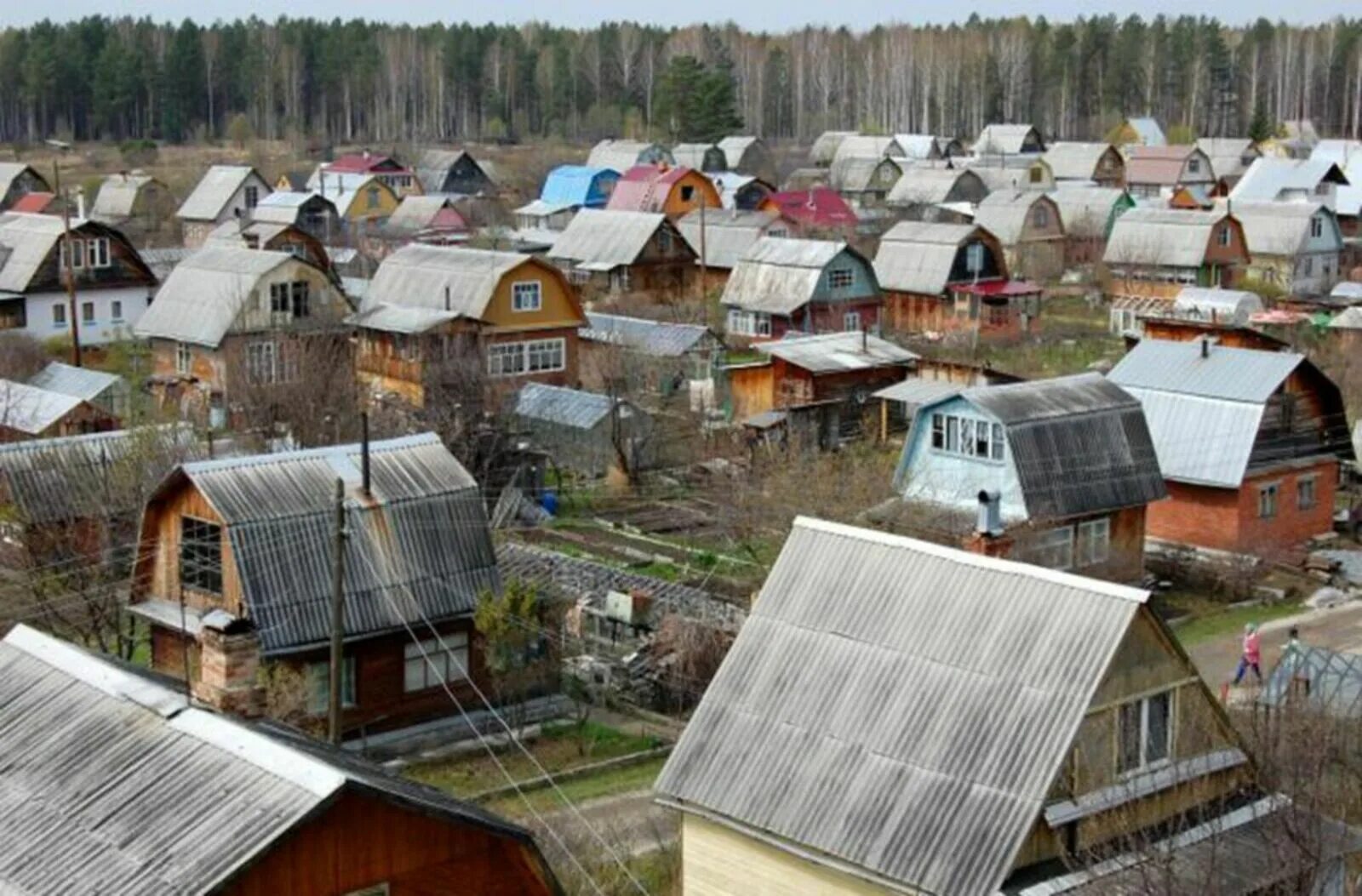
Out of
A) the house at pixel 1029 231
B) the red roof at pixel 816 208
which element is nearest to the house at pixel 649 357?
the house at pixel 1029 231

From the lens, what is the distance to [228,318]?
114 feet

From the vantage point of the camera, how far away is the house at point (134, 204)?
6150cm

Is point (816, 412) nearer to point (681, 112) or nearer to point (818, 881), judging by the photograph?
point (818, 881)

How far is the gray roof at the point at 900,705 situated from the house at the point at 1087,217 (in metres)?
43.0

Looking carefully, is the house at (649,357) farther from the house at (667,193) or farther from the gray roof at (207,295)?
the house at (667,193)

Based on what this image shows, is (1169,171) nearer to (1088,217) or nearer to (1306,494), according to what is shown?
(1088,217)

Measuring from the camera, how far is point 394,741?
61.0 feet

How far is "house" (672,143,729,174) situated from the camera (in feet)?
248

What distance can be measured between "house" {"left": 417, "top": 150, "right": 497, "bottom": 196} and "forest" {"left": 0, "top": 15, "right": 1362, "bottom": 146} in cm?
2014

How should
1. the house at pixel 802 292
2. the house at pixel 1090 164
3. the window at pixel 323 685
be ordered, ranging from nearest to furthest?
1. the window at pixel 323 685
2. the house at pixel 802 292
3. the house at pixel 1090 164

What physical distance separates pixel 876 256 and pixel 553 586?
27.6 metres

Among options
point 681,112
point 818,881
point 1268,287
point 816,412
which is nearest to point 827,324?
point 816,412

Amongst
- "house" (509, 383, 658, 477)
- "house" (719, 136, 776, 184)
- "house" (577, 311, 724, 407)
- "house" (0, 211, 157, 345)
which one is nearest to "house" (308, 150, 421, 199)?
"house" (719, 136, 776, 184)

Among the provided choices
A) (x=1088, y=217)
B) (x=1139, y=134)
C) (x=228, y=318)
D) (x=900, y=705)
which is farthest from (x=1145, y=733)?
(x=1139, y=134)
